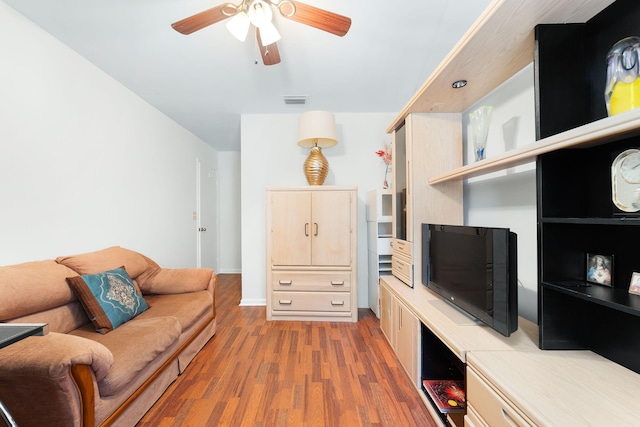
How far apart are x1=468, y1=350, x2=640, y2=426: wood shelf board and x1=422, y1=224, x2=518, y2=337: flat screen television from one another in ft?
0.61

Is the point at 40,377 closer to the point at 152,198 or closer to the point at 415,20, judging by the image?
the point at 152,198

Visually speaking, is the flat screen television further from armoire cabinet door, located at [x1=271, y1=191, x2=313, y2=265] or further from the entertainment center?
armoire cabinet door, located at [x1=271, y1=191, x2=313, y2=265]

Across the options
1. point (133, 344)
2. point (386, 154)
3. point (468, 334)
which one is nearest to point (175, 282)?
point (133, 344)

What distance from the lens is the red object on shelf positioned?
1.43m

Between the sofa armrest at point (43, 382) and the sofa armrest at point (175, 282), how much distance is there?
135 centimetres

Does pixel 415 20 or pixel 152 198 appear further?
pixel 152 198

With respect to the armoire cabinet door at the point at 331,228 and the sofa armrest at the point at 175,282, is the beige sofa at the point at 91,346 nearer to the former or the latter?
the sofa armrest at the point at 175,282

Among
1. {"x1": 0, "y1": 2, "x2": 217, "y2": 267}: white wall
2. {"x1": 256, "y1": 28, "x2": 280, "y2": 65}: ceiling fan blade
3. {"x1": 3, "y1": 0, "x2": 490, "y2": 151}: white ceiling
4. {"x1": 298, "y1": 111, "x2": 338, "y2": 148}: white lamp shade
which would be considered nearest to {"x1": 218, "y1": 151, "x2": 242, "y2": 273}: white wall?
{"x1": 0, "y1": 2, "x2": 217, "y2": 267}: white wall

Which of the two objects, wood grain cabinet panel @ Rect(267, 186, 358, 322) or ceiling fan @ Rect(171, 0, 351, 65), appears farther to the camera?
wood grain cabinet panel @ Rect(267, 186, 358, 322)

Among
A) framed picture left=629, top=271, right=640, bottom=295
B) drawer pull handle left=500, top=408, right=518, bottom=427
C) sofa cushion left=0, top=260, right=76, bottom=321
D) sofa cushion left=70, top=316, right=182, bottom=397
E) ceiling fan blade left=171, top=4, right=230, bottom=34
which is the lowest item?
sofa cushion left=70, top=316, right=182, bottom=397

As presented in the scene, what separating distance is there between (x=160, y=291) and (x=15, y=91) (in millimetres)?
1821

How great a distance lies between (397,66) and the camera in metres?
2.34

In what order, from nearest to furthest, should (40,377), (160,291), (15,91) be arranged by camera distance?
(40,377), (15,91), (160,291)

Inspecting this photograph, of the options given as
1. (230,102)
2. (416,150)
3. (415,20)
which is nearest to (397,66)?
(415,20)
